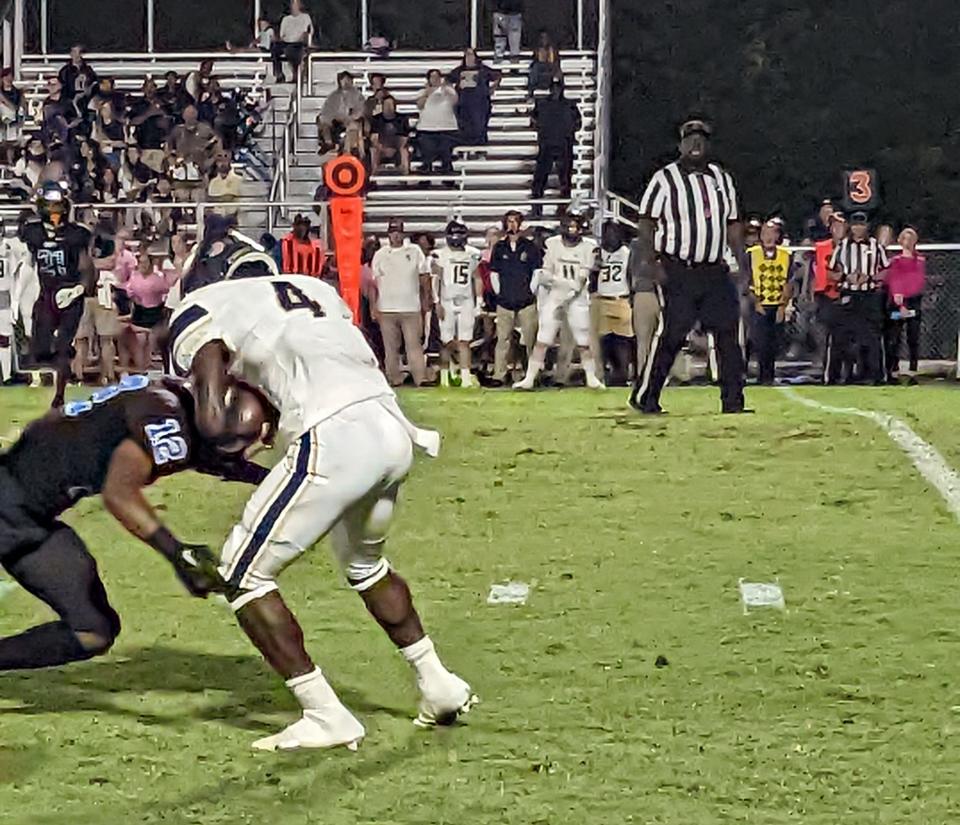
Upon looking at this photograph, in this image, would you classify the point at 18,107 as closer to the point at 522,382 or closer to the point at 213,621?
the point at 522,382

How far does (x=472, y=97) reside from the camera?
23.5 metres

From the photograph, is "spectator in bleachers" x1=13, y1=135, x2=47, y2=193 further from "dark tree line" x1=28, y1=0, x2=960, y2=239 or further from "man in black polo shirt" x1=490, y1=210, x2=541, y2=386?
"dark tree line" x1=28, y1=0, x2=960, y2=239

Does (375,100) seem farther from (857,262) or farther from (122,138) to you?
(857,262)

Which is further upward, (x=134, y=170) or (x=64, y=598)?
(x=134, y=170)

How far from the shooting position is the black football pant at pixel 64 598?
19.4ft

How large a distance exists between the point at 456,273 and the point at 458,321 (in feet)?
1.60

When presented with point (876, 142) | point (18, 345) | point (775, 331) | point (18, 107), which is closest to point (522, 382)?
point (775, 331)

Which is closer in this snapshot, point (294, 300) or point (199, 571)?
point (199, 571)

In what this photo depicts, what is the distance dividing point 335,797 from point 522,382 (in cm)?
1296

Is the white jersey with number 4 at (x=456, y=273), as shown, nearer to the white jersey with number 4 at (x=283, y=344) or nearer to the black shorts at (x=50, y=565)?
the black shorts at (x=50, y=565)

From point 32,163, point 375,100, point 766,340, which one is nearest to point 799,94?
point 375,100

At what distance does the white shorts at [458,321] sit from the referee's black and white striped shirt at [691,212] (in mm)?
4499

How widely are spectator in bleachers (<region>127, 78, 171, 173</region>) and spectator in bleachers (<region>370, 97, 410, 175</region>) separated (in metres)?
2.20

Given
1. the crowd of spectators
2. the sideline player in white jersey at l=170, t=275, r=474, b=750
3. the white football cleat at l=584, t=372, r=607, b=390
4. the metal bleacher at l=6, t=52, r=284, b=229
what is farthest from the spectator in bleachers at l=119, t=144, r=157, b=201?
the sideline player in white jersey at l=170, t=275, r=474, b=750
